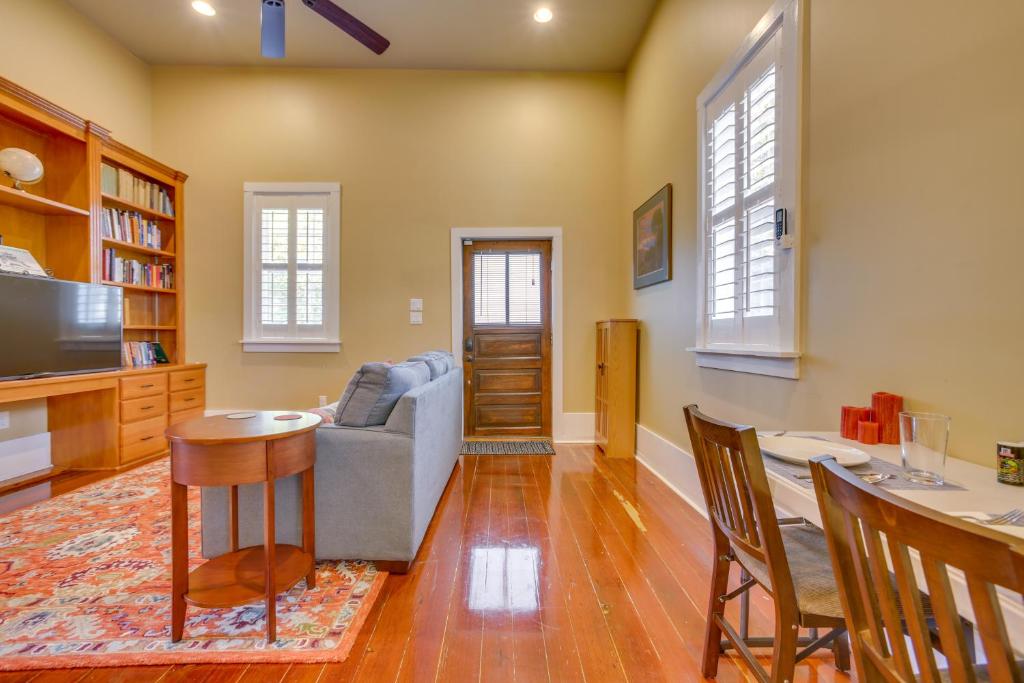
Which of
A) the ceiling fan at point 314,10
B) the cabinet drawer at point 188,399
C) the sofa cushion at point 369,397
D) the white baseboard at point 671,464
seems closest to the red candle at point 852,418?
the white baseboard at point 671,464

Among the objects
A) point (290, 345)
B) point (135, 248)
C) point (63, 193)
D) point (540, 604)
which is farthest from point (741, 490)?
point (135, 248)

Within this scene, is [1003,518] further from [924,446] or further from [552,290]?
[552,290]

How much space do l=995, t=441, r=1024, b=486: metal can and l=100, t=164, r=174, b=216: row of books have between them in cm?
534

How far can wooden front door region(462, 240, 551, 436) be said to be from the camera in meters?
4.37

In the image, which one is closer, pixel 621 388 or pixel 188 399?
pixel 621 388

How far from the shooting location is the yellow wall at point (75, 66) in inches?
121

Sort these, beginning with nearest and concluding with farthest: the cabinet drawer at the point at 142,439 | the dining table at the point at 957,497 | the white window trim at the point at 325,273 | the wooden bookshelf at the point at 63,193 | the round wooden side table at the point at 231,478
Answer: the dining table at the point at 957,497
the round wooden side table at the point at 231,478
the wooden bookshelf at the point at 63,193
the cabinet drawer at the point at 142,439
the white window trim at the point at 325,273

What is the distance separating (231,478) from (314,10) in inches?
113

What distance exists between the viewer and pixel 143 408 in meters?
3.50

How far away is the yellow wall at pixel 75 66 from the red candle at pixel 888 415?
5518mm

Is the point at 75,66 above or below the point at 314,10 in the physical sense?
above

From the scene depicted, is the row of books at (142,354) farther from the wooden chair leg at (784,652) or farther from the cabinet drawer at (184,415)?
the wooden chair leg at (784,652)

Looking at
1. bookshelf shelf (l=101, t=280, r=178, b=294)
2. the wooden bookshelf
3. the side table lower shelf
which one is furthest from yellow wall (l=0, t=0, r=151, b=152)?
the side table lower shelf

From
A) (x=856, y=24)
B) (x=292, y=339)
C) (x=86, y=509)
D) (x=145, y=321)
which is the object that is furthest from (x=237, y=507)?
(x=145, y=321)
